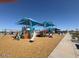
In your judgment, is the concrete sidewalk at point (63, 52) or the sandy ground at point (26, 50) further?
the sandy ground at point (26, 50)

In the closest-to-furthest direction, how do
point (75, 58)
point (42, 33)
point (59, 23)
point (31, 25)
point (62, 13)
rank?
point (75, 58) → point (59, 23) → point (62, 13) → point (31, 25) → point (42, 33)

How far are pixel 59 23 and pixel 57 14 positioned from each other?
0.45 meters

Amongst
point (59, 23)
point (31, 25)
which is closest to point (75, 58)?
point (59, 23)

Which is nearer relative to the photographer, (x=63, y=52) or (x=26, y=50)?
(x=63, y=52)

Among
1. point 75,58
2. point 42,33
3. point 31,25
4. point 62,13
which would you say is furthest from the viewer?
point 42,33

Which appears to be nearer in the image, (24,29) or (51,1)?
(51,1)

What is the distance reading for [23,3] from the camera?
714cm

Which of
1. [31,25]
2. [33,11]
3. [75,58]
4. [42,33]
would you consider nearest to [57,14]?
[33,11]

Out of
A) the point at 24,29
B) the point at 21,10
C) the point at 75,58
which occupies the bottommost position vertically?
the point at 75,58

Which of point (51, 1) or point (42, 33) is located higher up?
point (51, 1)

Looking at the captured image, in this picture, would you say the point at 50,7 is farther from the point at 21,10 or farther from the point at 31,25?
the point at 31,25

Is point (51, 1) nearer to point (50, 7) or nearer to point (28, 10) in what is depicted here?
point (50, 7)

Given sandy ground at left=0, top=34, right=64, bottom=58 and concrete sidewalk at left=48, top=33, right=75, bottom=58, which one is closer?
concrete sidewalk at left=48, top=33, right=75, bottom=58

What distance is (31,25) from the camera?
11984mm
